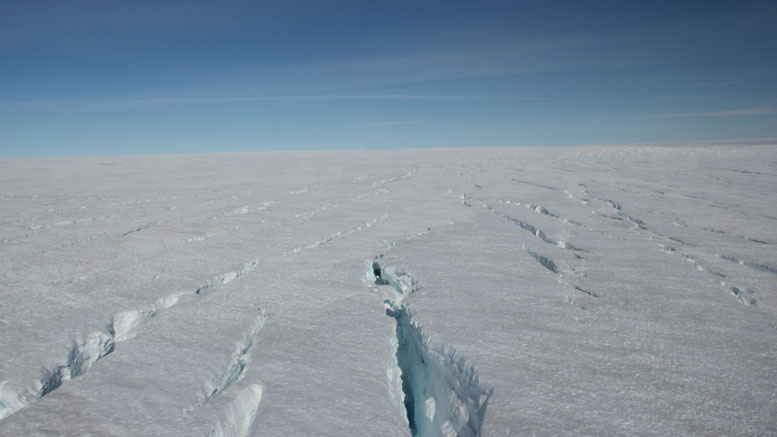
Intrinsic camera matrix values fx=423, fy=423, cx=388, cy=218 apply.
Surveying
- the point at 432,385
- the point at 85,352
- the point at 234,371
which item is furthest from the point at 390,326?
the point at 85,352

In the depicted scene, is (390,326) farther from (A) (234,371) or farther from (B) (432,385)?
(A) (234,371)

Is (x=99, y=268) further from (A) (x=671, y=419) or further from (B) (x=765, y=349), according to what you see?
(B) (x=765, y=349)

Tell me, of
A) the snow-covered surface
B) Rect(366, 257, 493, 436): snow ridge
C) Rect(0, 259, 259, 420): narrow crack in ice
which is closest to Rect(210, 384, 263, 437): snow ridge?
the snow-covered surface

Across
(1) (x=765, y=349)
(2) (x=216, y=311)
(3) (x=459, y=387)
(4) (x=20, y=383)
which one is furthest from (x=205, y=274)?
(1) (x=765, y=349)

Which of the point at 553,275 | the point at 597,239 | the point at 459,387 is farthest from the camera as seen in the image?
the point at 597,239

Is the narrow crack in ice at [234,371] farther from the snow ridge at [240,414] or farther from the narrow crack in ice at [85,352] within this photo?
the narrow crack in ice at [85,352]

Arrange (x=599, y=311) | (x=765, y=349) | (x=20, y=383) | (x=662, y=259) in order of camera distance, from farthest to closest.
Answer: (x=662, y=259) < (x=599, y=311) < (x=765, y=349) < (x=20, y=383)

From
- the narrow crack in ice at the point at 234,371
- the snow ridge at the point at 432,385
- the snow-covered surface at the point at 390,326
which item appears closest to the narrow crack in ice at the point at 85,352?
the snow-covered surface at the point at 390,326
